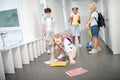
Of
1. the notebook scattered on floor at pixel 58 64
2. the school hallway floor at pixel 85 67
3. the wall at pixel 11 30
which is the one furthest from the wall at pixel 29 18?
the notebook scattered on floor at pixel 58 64

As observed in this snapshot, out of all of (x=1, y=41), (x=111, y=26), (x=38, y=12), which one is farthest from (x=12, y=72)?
(x=111, y=26)

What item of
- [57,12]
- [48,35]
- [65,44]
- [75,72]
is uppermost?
[57,12]

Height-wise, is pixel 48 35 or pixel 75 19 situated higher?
pixel 75 19

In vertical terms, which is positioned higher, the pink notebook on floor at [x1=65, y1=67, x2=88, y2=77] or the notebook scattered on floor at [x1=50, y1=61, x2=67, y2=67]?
the notebook scattered on floor at [x1=50, y1=61, x2=67, y2=67]

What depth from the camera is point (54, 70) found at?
129 inches

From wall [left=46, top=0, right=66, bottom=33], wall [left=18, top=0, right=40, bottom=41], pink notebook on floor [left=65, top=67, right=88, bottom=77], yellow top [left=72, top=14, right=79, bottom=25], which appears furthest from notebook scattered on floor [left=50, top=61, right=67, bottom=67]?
wall [left=46, top=0, right=66, bottom=33]

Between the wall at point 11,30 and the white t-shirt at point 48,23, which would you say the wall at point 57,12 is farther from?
the wall at point 11,30

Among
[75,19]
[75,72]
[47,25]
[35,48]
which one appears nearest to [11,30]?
[35,48]

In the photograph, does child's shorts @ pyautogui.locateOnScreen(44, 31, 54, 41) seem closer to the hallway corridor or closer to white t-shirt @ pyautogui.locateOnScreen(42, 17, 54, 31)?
the hallway corridor

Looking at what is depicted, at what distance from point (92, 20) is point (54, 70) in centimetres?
176

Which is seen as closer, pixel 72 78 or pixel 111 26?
pixel 72 78

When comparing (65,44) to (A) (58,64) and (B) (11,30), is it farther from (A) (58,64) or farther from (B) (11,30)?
(B) (11,30)

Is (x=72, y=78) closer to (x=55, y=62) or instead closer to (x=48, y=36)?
(x=55, y=62)

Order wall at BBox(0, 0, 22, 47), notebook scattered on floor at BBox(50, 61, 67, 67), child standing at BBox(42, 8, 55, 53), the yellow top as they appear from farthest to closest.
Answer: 1. the yellow top
2. child standing at BBox(42, 8, 55, 53)
3. wall at BBox(0, 0, 22, 47)
4. notebook scattered on floor at BBox(50, 61, 67, 67)
